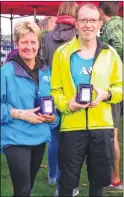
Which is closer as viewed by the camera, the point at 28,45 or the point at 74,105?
the point at 74,105

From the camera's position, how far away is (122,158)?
548 cm

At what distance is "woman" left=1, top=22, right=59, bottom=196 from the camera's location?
9.94 ft

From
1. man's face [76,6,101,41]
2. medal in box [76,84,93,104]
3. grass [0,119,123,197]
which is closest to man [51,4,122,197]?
man's face [76,6,101,41]

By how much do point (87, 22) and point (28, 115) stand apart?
776mm

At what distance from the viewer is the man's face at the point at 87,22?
3.02 metres

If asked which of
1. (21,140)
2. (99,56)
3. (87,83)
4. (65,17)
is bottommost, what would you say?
(21,140)

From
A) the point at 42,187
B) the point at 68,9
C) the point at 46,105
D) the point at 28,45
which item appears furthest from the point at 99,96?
the point at 42,187

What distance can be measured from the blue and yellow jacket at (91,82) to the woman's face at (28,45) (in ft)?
0.59

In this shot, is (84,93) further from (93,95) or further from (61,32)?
(61,32)

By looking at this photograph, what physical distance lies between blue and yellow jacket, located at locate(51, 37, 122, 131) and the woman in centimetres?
11

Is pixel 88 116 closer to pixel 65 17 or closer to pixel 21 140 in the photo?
pixel 21 140

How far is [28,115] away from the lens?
3006mm

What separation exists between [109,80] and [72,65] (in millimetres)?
291

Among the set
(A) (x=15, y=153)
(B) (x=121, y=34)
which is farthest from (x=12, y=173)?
(B) (x=121, y=34)
